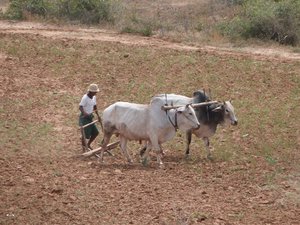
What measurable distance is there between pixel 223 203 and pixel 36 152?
13.9 feet

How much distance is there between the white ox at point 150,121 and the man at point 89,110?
0.72m

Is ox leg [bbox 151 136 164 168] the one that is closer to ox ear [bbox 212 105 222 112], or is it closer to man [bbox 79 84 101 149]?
man [bbox 79 84 101 149]

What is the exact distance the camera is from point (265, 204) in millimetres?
9891

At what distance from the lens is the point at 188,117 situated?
1157 cm

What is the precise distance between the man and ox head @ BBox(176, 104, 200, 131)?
1727 mm

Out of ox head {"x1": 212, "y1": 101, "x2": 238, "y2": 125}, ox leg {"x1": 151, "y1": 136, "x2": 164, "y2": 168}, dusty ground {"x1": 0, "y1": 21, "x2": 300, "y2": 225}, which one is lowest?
dusty ground {"x1": 0, "y1": 21, "x2": 300, "y2": 225}

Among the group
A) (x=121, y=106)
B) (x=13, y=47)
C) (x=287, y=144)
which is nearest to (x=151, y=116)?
(x=121, y=106)

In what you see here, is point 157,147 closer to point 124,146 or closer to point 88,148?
point 124,146

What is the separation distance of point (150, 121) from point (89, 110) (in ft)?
4.92

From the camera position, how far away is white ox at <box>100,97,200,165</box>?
1161 centimetres

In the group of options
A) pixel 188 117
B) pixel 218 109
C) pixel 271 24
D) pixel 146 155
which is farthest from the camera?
pixel 271 24

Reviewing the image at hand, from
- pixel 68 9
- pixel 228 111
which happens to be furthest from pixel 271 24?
pixel 228 111

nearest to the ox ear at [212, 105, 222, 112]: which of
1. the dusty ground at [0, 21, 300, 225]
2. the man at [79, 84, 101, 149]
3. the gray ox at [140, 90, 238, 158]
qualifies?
the gray ox at [140, 90, 238, 158]

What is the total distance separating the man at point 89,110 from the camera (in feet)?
41.0
